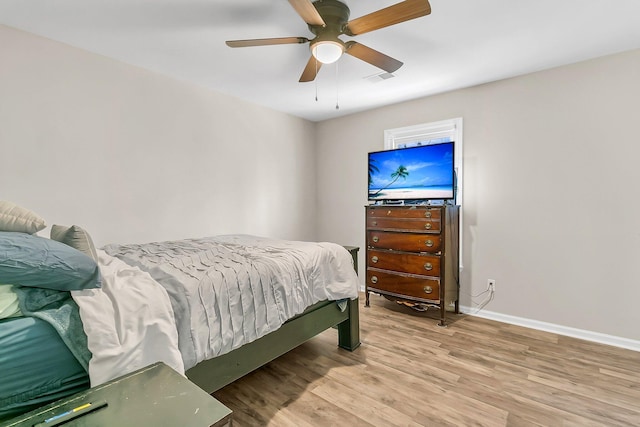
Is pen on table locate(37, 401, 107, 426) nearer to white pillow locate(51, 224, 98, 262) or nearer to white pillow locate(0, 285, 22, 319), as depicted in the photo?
white pillow locate(0, 285, 22, 319)

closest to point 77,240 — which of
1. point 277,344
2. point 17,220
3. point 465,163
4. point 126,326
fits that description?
point 17,220

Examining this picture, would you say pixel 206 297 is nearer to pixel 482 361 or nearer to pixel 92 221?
pixel 92 221

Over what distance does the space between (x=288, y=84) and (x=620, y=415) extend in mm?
3467

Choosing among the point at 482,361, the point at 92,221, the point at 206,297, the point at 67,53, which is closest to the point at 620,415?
the point at 482,361

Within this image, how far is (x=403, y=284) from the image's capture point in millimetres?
3145

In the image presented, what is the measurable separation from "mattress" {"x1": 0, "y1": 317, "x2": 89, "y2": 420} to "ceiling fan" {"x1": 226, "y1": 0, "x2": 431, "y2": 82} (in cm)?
172

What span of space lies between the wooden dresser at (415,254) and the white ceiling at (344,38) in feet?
4.31

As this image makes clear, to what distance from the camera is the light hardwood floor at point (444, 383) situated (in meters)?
1.73

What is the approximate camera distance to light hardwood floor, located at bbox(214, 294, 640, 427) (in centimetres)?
173

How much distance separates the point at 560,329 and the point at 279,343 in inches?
102

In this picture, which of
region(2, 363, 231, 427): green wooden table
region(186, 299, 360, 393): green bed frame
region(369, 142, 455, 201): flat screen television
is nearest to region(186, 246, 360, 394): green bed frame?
region(186, 299, 360, 393): green bed frame

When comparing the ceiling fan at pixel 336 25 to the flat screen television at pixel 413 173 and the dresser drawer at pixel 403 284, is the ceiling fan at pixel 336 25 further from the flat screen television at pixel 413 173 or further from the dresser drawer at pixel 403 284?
the dresser drawer at pixel 403 284

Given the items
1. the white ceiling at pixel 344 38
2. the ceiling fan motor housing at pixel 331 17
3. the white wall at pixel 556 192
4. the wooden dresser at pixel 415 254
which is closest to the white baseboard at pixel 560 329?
the white wall at pixel 556 192

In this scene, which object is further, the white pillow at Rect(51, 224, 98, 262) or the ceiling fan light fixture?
the ceiling fan light fixture
